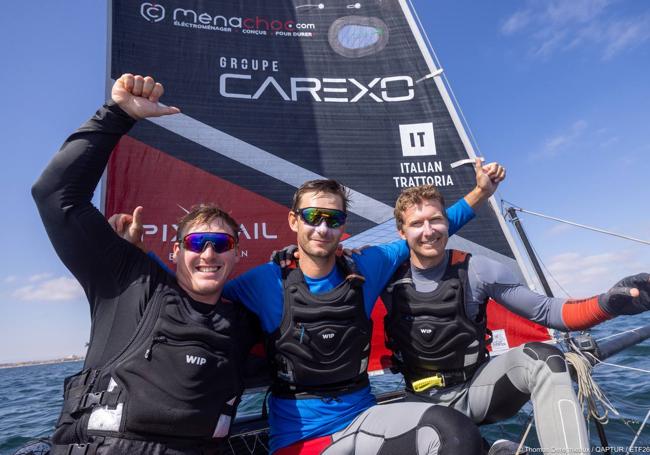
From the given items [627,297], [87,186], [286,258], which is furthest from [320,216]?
[627,297]

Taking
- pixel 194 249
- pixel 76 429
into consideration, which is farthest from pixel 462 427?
pixel 76 429

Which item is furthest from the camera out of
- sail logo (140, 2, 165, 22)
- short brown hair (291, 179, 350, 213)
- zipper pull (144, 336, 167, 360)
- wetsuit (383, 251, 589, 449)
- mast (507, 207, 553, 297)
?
sail logo (140, 2, 165, 22)

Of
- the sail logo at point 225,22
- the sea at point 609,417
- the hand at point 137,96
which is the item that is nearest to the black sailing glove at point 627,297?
the sea at point 609,417

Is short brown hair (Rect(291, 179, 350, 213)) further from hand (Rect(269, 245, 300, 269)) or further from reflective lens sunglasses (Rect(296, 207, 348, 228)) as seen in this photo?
hand (Rect(269, 245, 300, 269))

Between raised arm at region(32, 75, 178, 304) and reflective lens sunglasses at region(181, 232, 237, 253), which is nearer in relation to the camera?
raised arm at region(32, 75, 178, 304)

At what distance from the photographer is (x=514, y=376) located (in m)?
1.69

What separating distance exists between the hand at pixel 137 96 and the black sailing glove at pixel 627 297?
204cm

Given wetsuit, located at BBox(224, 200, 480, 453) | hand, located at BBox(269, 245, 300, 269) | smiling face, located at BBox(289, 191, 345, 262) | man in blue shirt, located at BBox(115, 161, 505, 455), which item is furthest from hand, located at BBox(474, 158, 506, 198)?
hand, located at BBox(269, 245, 300, 269)

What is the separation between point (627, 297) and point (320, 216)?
1.40 meters

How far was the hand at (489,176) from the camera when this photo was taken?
96.9 inches

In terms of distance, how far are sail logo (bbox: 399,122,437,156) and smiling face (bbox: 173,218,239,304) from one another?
2.54 metres

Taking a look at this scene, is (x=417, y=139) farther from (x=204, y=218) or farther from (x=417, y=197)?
(x=204, y=218)

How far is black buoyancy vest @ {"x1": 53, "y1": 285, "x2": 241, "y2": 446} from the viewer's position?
1452mm

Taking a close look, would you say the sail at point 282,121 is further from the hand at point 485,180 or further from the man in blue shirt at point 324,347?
the man in blue shirt at point 324,347
